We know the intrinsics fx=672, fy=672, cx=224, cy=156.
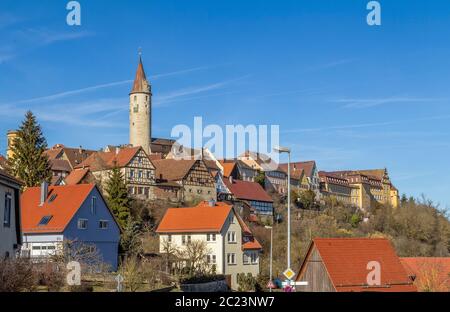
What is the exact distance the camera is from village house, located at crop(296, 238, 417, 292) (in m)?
43.7

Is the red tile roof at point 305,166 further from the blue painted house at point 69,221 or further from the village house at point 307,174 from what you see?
the blue painted house at point 69,221

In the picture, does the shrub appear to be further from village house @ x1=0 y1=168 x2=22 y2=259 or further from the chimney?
the chimney

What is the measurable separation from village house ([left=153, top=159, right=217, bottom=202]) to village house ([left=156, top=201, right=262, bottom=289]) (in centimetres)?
2366

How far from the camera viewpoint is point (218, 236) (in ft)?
207

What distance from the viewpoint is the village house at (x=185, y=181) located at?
9206cm

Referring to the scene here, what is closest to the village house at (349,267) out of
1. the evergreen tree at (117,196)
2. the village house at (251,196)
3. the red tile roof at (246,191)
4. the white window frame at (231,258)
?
the white window frame at (231,258)

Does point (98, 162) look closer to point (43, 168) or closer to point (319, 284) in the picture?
point (43, 168)

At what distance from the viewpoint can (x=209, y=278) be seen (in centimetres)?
5169

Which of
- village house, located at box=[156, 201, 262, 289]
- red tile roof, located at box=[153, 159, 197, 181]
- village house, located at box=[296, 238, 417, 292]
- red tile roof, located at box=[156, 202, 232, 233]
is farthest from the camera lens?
red tile roof, located at box=[153, 159, 197, 181]

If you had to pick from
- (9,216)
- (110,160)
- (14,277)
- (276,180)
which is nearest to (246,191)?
(110,160)

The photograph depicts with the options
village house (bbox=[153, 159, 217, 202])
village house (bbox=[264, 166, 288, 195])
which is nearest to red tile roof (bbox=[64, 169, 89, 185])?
village house (bbox=[153, 159, 217, 202])

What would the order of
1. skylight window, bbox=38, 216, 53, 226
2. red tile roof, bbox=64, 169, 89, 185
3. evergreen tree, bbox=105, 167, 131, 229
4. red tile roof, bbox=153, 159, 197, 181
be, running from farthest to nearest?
1. red tile roof, bbox=153, 159, 197, 181
2. red tile roof, bbox=64, 169, 89, 185
3. evergreen tree, bbox=105, 167, 131, 229
4. skylight window, bbox=38, 216, 53, 226

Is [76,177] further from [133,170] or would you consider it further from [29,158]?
[29,158]
